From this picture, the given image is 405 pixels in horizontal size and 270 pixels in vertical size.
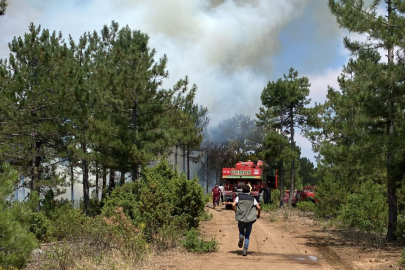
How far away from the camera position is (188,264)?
8.41 metres

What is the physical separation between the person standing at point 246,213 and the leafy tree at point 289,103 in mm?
18963

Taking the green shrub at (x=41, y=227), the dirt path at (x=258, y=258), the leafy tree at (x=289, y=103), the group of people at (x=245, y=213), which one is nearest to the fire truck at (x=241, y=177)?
the leafy tree at (x=289, y=103)

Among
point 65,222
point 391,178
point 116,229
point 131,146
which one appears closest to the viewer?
point 116,229

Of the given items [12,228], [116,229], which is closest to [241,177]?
[116,229]

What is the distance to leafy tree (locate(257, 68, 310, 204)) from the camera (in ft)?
92.3

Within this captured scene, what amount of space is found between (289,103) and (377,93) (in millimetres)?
17781

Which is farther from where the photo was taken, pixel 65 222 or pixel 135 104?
pixel 135 104

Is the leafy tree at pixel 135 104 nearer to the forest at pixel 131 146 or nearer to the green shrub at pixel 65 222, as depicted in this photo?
the forest at pixel 131 146

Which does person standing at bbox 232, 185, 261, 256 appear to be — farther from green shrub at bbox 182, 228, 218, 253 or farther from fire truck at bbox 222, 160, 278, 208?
fire truck at bbox 222, 160, 278, 208

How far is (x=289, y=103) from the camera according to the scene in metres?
29.0

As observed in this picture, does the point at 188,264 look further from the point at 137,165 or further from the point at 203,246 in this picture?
the point at 137,165

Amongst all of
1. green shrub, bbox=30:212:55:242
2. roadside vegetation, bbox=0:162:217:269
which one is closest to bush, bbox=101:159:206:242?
roadside vegetation, bbox=0:162:217:269

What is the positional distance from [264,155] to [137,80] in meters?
14.5

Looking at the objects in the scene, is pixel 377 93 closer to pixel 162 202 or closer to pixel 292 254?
pixel 292 254
